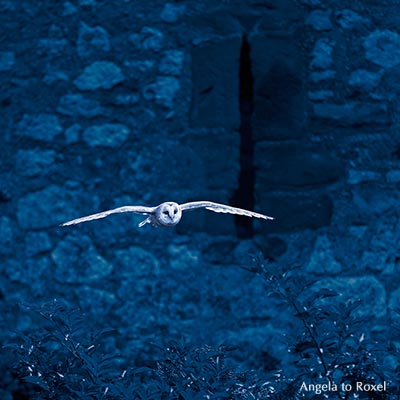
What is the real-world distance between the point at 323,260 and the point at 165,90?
1.23 m

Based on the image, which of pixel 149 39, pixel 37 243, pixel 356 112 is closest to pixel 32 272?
pixel 37 243

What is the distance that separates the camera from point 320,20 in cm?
358

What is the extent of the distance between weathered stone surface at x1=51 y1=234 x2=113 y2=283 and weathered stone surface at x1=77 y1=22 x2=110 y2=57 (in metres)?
0.99

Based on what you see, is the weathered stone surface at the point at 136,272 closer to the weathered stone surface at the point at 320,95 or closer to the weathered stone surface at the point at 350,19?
the weathered stone surface at the point at 320,95

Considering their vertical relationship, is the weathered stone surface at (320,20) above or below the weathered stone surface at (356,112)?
above

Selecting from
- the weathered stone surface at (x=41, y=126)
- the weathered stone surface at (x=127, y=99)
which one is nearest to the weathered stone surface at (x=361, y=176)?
the weathered stone surface at (x=127, y=99)

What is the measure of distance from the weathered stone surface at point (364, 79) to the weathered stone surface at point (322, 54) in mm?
147

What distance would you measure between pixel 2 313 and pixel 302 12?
7.47 feet

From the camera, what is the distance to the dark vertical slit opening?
357cm

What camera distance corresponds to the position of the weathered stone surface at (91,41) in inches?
143

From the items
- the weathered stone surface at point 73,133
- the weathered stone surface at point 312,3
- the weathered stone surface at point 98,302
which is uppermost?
the weathered stone surface at point 312,3

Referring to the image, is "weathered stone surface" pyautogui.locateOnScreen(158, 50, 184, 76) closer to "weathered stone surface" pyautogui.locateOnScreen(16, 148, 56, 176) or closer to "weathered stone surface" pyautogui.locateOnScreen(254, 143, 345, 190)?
"weathered stone surface" pyautogui.locateOnScreen(254, 143, 345, 190)

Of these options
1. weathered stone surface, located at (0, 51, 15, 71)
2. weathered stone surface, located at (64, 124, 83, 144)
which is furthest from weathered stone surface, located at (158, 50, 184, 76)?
weathered stone surface, located at (0, 51, 15, 71)

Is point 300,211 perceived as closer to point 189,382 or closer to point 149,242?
point 149,242
